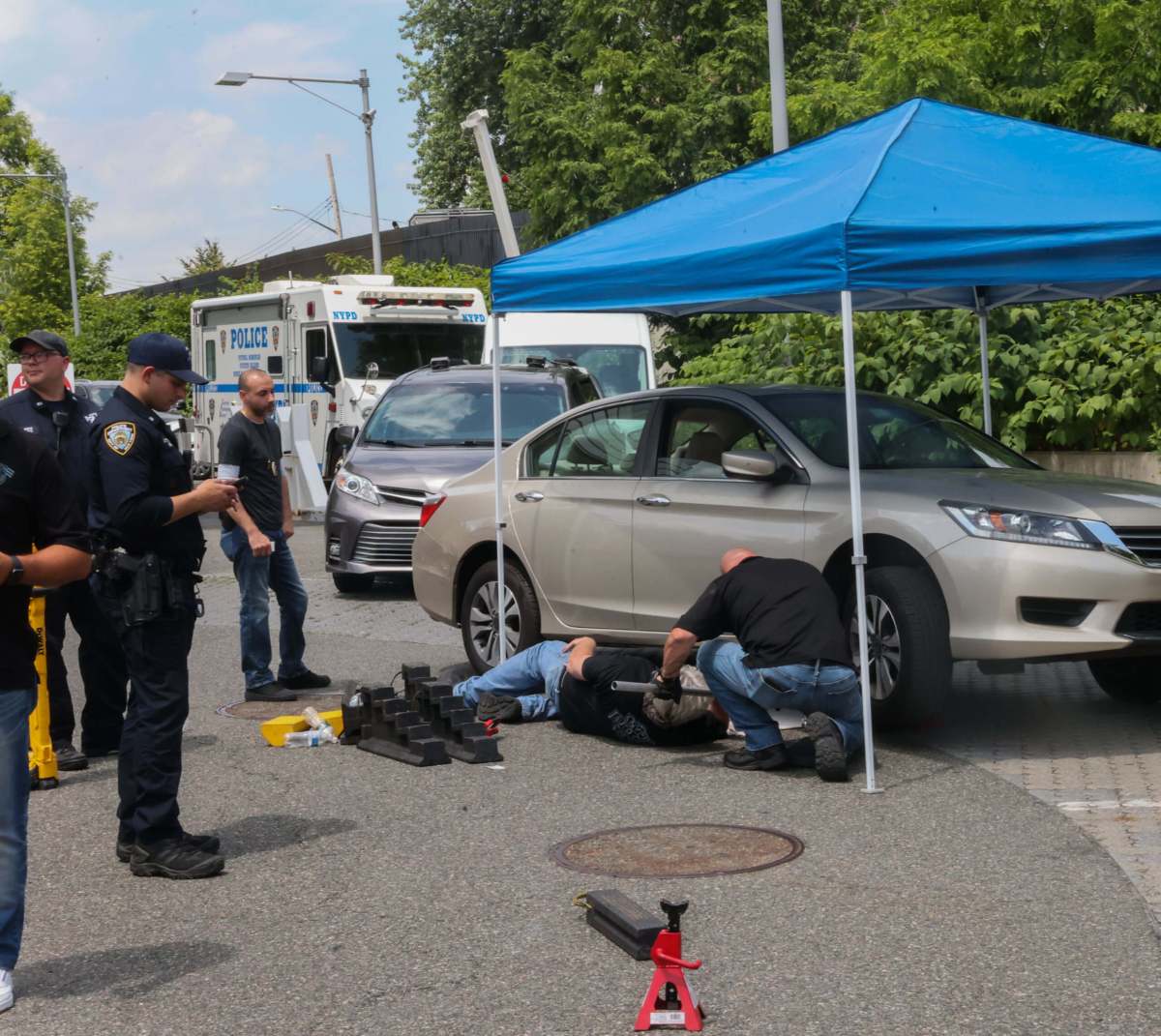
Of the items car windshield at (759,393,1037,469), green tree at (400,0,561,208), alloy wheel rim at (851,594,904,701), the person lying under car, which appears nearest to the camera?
alloy wheel rim at (851,594,904,701)

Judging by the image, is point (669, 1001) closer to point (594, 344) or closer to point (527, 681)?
point (527, 681)

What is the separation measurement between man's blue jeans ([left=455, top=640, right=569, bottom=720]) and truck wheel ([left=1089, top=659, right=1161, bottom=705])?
284 centimetres

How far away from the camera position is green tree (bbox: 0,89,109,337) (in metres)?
65.1

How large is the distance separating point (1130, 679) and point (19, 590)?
6358 millimetres

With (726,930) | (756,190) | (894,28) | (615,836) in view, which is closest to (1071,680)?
(756,190)

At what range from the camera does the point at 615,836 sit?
6566mm

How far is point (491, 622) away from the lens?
1020cm

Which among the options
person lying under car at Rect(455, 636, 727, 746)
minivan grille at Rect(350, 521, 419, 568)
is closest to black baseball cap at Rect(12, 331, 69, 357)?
person lying under car at Rect(455, 636, 727, 746)

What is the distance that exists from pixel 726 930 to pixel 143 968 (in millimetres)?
1778

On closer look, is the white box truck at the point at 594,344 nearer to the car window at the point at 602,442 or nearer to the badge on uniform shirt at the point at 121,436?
the car window at the point at 602,442

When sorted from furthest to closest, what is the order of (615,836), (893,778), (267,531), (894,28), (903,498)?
1. (894,28)
2. (267,531)
3. (903,498)
4. (893,778)
5. (615,836)

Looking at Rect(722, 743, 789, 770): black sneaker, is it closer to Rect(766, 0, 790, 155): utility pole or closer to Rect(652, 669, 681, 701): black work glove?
Rect(652, 669, 681, 701): black work glove

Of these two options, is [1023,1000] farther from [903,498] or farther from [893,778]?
[903,498]

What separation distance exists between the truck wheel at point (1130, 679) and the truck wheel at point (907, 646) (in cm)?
159
